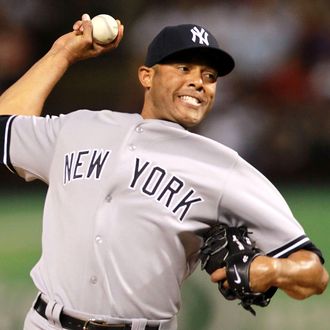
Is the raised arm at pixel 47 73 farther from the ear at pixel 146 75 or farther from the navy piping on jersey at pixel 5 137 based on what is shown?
the ear at pixel 146 75

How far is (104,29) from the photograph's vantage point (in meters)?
3.26

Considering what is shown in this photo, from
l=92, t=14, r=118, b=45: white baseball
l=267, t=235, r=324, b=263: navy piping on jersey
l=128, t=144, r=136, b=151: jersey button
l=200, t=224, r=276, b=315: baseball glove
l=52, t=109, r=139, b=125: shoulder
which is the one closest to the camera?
l=200, t=224, r=276, b=315: baseball glove

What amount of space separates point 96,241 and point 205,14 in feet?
11.1

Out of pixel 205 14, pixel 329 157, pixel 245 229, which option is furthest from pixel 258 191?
pixel 205 14

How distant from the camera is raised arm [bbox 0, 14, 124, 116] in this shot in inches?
128

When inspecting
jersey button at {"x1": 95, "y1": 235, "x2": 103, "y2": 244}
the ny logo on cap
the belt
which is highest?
the ny logo on cap

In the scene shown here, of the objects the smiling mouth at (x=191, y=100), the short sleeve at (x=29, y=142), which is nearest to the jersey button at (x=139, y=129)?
the smiling mouth at (x=191, y=100)

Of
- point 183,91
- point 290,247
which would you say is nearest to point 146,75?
point 183,91

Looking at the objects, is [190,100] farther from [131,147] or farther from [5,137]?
[5,137]

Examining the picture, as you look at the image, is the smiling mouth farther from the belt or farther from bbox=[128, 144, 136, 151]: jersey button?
the belt

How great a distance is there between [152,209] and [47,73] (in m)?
0.70

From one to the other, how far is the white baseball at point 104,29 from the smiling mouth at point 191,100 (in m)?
0.40

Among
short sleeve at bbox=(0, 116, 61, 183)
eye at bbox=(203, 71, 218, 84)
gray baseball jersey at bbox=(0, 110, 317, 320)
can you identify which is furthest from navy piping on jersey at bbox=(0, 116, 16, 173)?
eye at bbox=(203, 71, 218, 84)

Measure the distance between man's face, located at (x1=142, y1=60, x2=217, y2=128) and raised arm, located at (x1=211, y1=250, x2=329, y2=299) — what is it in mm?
540
